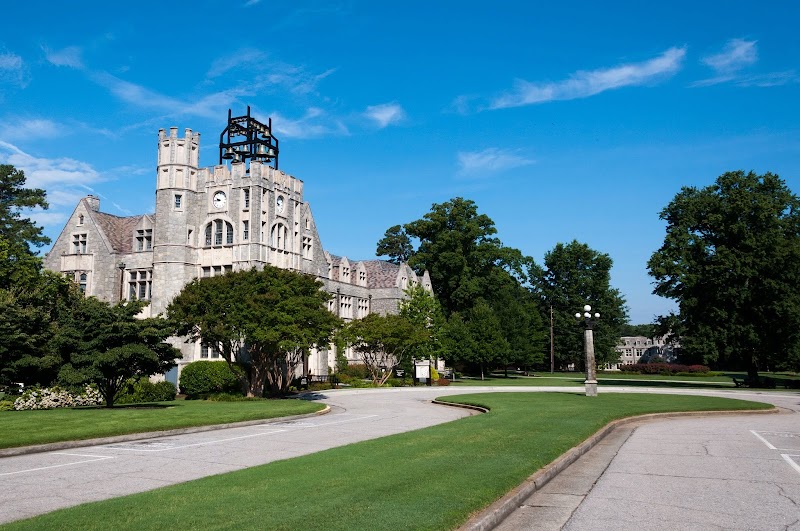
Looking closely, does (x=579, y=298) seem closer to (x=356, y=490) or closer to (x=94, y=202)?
(x=94, y=202)

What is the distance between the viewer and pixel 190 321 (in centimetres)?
3403

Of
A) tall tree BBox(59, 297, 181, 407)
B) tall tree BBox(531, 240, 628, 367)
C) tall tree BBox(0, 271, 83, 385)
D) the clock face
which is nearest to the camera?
tall tree BBox(59, 297, 181, 407)

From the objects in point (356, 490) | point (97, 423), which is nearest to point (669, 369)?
point (97, 423)

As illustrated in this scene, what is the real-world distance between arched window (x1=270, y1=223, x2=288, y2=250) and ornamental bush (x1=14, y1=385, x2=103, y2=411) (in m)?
18.4

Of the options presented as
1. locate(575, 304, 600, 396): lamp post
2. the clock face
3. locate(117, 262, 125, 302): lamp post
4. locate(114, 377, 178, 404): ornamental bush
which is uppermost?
the clock face

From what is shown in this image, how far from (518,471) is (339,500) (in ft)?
13.0

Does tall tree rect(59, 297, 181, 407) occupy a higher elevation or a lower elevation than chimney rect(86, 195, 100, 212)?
A: lower

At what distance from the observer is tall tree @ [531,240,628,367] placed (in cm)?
9469

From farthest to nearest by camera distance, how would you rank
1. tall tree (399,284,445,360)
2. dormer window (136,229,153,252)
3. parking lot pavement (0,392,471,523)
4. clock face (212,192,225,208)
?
1. tall tree (399,284,445,360)
2. dormer window (136,229,153,252)
3. clock face (212,192,225,208)
4. parking lot pavement (0,392,471,523)

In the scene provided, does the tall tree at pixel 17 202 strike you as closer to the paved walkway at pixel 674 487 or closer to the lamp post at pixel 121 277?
the lamp post at pixel 121 277

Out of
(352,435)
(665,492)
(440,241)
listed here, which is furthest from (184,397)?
(440,241)

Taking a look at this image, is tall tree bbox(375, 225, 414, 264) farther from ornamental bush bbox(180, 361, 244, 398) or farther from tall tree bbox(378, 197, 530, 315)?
ornamental bush bbox(180, 361, 244, 398)

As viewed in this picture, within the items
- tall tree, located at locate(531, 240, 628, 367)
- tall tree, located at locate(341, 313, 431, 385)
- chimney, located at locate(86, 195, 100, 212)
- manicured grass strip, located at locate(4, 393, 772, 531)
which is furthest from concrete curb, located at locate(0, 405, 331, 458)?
tall tree, located at locate(531, 240, 628, 367)

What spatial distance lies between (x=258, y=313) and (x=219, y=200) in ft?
53.0
